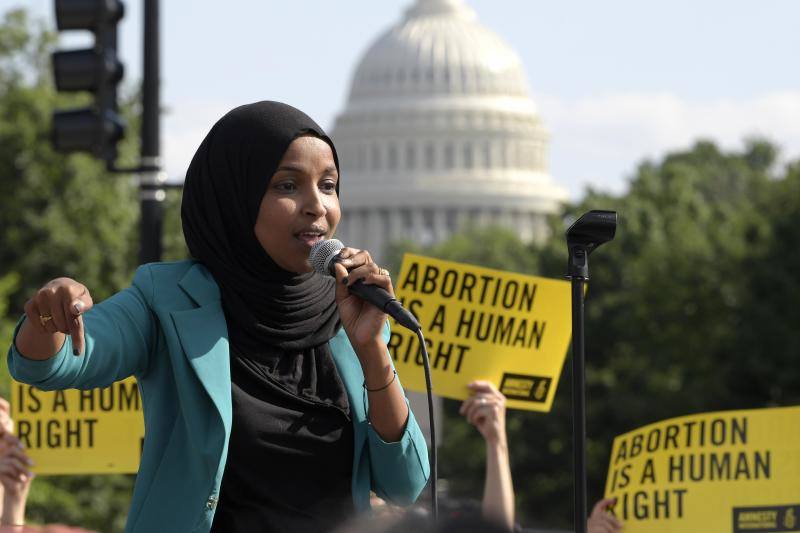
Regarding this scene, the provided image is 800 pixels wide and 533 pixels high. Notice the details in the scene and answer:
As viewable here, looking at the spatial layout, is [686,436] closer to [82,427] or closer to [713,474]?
[713,474]

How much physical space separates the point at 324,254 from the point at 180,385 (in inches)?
14.2

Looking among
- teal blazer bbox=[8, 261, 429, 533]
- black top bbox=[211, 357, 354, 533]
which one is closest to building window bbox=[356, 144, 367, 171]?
teal blazer bbox=[8, 261, 429, 533]

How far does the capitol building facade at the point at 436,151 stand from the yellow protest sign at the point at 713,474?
119377mm

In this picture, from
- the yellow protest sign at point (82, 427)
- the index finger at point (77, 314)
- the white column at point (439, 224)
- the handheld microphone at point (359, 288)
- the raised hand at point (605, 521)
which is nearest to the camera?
the index finger at point (77, 314)

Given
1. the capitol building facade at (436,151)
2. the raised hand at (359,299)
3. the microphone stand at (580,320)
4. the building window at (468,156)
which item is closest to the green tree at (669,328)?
the microphone stand at (580,320)

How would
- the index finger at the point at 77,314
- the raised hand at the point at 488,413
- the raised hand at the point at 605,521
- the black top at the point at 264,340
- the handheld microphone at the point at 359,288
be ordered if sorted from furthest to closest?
the raised hand at the point at 605,521 → the raised hand at the point at 488,413 → the black top at the point at 264,340 → the handheld microphone at the point at 359,288 → the index finger at the point at 77,314

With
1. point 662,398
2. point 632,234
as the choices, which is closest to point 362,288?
point 662,398

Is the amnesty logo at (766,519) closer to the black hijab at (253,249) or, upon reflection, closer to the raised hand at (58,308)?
the black hijab at (253,249)

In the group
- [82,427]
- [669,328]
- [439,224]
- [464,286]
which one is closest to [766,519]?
[464,286]

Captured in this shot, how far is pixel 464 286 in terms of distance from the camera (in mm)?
7652

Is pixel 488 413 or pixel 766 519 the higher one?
pixel 488 413

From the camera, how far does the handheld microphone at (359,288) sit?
148 inches

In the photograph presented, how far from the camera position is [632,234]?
45.2 metres

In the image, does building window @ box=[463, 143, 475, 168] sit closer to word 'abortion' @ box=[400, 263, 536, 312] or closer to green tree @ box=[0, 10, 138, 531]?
green tree @ box=[0, 10, 138, 531]
